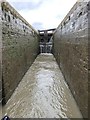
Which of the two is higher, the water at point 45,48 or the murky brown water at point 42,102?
the water at point 45,48

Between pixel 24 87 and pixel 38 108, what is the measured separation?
5.37ft

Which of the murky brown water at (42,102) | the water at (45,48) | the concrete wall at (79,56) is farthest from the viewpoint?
the water at (45,48)

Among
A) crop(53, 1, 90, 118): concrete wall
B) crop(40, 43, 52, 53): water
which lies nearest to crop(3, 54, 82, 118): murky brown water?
crop(53, 1, 90, 118): concrete wall

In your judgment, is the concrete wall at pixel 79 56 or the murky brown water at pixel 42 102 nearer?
the concrete wall at pixel 79 56

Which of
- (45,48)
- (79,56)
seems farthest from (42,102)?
(45,48)

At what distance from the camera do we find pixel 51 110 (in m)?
3.54

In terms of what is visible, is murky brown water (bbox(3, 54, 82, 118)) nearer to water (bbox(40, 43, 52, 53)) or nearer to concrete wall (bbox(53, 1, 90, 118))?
concrete wall (bbox(53, 1, 90, 118))

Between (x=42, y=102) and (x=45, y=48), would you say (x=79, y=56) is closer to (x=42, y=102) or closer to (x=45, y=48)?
(x=42, y=102)

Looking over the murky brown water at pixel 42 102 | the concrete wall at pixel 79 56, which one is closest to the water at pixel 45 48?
the murky brown water at pixel 42 102

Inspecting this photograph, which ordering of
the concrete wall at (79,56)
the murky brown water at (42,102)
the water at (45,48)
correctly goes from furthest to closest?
the water at (45,48) < the murky brown water at (42,102) < the concrete wall at (79,56)

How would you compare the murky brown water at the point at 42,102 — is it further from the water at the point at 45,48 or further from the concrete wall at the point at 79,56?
the water at the point at 45,48

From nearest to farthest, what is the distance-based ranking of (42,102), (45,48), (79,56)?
(79,56), (42,102), (45,48)

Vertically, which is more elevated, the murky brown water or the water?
the water

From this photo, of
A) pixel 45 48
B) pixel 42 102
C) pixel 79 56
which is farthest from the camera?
pixel 45 48
